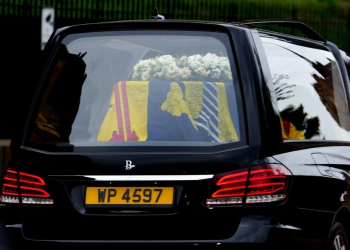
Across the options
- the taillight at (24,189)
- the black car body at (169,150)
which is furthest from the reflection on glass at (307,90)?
the taillight at (24,189)

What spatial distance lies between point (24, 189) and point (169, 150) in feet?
2.34

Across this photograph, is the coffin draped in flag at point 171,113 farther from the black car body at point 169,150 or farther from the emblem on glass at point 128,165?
the emblem on glass at point 128,165

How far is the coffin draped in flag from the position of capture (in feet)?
15.5

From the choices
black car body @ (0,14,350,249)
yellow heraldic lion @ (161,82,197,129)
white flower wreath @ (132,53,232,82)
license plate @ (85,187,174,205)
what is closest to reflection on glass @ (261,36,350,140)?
black car body @ (0,14,350,249)

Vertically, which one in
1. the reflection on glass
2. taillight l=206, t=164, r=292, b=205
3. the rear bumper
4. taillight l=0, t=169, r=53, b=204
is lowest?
the rear bumper

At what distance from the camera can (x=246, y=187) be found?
4.54 m

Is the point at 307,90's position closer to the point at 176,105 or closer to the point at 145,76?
the point at 145,76

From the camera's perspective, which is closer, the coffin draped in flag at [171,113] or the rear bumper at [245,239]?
the rear bumper at [245,239]

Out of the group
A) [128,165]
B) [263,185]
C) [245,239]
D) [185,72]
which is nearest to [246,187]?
[263,185]

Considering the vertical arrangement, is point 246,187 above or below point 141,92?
below

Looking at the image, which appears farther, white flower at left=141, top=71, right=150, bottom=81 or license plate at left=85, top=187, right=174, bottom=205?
white flower at left=141, top=71, right=150, bottom=81

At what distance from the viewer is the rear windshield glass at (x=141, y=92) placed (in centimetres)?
475

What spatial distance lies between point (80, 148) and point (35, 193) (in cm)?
29

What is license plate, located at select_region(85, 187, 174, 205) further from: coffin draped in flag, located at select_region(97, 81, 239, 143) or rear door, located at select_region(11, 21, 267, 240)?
coffin draped in flag, located at select_region(97, 81, 239, 143)
